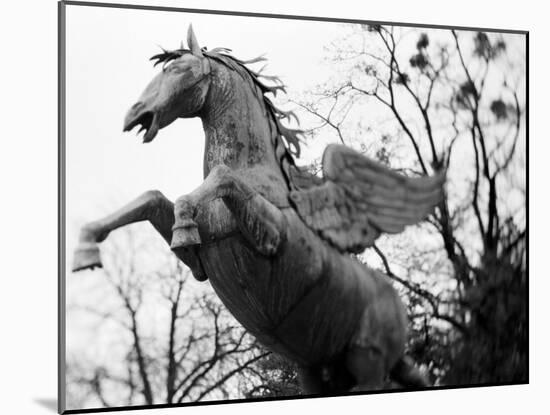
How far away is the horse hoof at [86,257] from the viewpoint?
20.8 feet

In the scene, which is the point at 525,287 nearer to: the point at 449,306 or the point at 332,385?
the point at 449,306

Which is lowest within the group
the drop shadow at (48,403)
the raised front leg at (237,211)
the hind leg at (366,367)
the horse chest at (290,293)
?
the drop shadow at (48,403)

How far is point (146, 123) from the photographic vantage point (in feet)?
21.9

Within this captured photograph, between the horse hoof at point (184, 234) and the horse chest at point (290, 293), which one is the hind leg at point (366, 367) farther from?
the horse hoof at point (184, 234)

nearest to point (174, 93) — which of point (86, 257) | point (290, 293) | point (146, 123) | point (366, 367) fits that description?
point (146, 123)

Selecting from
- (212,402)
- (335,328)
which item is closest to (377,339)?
(335,328)

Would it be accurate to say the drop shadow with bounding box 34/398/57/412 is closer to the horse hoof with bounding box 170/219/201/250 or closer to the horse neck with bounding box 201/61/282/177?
the horse hoof with bounding box 170/219/201/250

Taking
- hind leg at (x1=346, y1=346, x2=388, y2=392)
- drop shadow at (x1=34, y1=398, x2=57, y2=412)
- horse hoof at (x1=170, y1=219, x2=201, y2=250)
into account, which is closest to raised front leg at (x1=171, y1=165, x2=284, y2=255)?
horse hoof at (x1=170, y1=219, x2=201, y2=250)

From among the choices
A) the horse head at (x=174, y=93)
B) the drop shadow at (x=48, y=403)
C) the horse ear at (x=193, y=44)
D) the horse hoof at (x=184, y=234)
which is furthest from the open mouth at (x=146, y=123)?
the drop shadow at (x=48, y=403)

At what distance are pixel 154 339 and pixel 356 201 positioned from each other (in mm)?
1176

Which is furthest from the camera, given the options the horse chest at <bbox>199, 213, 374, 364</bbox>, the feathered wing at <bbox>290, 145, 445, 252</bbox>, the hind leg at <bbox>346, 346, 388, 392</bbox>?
the hind leg at <bbox>346, 346, 388, 392</bbox>

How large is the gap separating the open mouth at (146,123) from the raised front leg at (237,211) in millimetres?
346

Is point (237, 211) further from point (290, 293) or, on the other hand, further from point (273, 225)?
point (290, 293)

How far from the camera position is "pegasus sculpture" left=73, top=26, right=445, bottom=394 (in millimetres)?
6605
